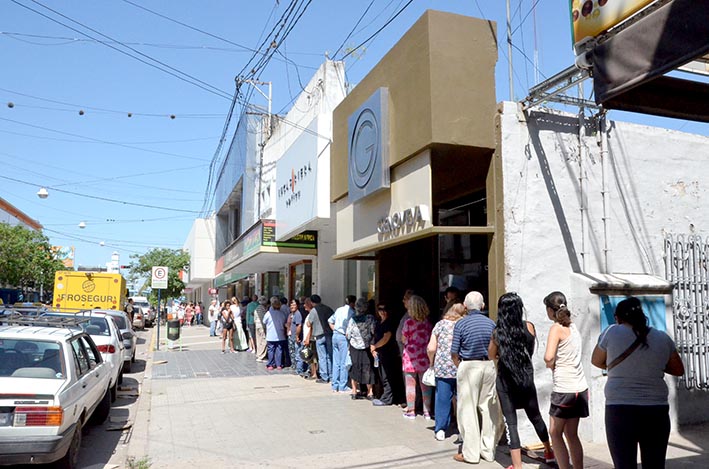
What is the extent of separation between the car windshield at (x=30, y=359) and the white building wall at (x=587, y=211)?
5.06 metres

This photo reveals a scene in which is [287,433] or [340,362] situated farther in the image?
[340,362]

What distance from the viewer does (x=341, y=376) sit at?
10.4 metres

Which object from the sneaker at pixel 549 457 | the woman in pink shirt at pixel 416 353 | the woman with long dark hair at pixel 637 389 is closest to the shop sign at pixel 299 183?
the woman in pink shirt at pixel 416 353

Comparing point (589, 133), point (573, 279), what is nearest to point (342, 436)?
point (573, 279)

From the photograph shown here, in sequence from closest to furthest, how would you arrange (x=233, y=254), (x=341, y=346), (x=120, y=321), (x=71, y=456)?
1. (x=71, y=456)
2. (x=341, y=346)
3. (x=120, y=321)
4. (x=233, y=254)

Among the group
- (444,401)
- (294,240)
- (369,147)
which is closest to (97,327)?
(294,240)

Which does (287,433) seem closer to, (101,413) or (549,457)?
(101,413)

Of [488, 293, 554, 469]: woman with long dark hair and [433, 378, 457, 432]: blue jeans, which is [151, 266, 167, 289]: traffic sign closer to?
[433, 378, 457, 432]: blue jeans

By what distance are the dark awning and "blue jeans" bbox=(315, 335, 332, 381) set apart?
7.98 m

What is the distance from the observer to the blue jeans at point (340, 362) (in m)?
10.3

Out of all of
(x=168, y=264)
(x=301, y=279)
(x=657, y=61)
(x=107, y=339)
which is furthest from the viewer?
(x=168, y=264)

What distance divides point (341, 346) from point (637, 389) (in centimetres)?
668

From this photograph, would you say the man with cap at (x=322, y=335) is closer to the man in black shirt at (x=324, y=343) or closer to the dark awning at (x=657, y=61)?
the man in black shirt at (x=324, y=343)

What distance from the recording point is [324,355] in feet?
37.9
